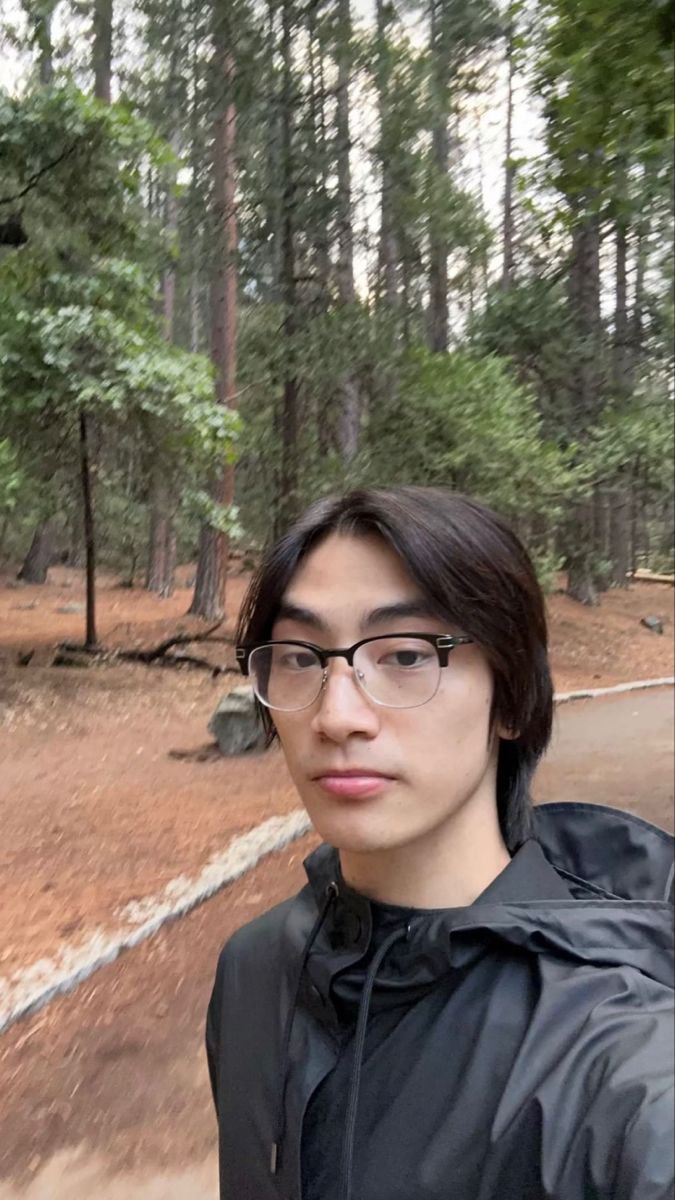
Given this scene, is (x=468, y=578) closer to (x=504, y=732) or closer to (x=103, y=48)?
(x=504, y=732)

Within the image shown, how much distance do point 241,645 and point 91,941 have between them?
75 cm

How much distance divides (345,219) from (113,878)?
6.53ft

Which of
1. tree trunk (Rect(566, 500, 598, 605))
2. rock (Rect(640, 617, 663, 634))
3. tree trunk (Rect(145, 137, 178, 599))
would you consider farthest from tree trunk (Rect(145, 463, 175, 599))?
rock (Rect(640, 617, 663, 634))

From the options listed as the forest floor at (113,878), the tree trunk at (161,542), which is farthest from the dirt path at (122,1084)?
the tree trunk at (161,542)

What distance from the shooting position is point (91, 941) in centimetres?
125

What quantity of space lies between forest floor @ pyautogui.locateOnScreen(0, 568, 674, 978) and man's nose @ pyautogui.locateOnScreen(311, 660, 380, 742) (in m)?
0.79

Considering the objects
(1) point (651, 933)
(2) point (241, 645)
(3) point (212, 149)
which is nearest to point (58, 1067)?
(2) point (241, 645)

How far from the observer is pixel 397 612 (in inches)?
25.7

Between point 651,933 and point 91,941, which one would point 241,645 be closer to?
point 651,933

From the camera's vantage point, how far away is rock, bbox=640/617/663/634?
4.99 metres

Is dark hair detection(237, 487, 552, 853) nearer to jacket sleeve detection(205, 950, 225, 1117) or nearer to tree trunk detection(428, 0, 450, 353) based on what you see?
jacket sleeve detection(205, 950, 225, 1117)

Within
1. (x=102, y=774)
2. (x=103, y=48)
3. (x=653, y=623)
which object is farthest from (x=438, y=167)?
(x=653, y=623)

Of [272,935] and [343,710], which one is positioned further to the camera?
[272,935]

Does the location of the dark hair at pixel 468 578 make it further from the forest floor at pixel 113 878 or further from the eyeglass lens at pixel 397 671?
the forest floor at pixel 113 878
